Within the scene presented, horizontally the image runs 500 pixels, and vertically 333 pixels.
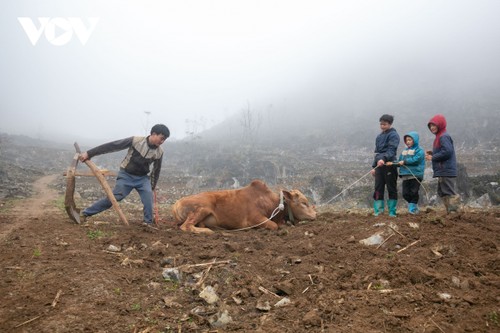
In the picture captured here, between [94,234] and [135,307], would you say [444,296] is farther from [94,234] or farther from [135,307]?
[94,234]

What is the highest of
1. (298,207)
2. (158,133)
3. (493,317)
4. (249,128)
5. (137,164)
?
(158,133)

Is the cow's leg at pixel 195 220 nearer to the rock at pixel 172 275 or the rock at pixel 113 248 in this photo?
the rock at pixel 113 248

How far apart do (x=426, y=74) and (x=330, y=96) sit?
25109mm

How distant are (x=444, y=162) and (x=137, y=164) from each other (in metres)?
5.65

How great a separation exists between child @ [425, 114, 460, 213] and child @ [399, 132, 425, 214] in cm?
32

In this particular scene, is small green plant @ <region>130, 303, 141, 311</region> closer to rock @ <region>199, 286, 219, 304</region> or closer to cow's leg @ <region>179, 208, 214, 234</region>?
rock @ <region>199, 286, 219, 304</region>

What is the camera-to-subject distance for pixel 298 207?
7500 millimetres

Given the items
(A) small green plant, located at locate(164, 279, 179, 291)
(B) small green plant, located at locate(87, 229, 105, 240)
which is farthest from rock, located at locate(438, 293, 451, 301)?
→ (B) small green plant, located at locate(87, 229, 105, 240)

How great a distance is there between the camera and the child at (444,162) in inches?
251

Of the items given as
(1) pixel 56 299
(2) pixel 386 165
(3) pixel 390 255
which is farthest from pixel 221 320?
(2) pixel 386 165

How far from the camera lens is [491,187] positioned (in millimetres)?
14492

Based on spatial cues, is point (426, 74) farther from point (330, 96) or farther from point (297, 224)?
point (297, 224)

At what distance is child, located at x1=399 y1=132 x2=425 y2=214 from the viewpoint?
685cm

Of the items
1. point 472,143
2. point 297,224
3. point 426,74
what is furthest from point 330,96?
point 297,224
